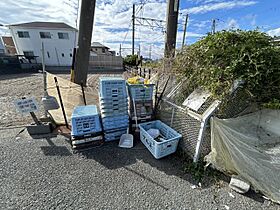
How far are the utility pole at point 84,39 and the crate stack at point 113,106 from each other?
50.5 inches

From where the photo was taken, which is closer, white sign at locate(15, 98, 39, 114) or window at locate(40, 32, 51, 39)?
white sign at locate(15, 98, 39, 114)

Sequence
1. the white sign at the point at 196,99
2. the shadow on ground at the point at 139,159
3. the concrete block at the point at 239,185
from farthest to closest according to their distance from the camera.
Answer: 1. the white sign at the point at 196,99
2. the shadow on ground at the point at 139,159
3. the concrete block at the point at 239,185

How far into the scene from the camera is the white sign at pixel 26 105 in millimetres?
2822

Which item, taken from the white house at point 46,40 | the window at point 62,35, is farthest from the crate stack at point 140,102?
the window at point 62,35

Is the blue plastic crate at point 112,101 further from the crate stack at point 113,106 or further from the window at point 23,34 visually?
the window at point 23,34

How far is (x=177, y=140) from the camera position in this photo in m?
2.52

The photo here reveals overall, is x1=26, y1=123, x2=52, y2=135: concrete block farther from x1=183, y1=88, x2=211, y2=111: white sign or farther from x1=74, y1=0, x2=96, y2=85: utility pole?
x1=183, y1=88, x2=211, y2=111: white sign

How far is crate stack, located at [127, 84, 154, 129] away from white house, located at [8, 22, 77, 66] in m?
19.7

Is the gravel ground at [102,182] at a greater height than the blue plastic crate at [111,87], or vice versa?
the blue plastic crate at [111,87]

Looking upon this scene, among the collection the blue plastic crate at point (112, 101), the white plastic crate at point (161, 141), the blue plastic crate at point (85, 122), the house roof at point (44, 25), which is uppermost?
the house roof at point (44, 25)

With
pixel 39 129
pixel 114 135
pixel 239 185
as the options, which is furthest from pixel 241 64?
pixel 39 129

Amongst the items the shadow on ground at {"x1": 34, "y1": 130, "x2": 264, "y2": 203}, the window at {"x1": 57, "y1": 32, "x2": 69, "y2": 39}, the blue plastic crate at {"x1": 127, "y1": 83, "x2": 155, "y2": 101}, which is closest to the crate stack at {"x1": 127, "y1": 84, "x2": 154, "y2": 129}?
the blue plastic crate at {"x1": 127, "y1": 83, "x2": 155, "y2": 101}

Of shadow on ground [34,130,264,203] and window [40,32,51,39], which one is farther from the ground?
window [40,32,51,39]

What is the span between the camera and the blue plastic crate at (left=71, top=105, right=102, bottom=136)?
256 centimetres
